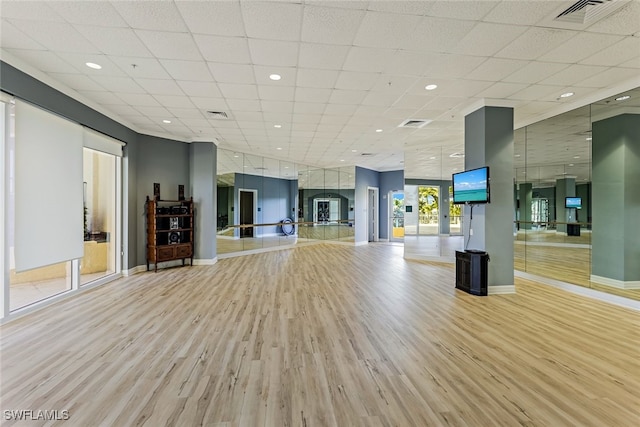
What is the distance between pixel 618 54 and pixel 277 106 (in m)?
4.84

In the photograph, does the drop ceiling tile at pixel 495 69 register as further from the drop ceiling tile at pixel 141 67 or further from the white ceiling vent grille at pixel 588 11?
the drop ceiling tile at pixel 141 67

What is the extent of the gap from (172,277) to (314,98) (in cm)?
484

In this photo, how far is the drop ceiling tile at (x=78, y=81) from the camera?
417 centimetres

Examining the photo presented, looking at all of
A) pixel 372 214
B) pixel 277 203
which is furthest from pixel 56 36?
pixel 372 214

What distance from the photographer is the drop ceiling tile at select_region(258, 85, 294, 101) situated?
14.9ft

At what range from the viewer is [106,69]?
13.0 feet

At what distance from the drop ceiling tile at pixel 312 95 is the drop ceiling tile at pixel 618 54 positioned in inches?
137

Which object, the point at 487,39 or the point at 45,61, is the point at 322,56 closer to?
the point at 487,39

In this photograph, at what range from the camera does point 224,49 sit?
136 inches

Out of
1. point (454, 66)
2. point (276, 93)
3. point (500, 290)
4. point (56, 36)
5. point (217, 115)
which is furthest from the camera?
point (217, 115)

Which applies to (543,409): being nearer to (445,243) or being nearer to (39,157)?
(39,157)

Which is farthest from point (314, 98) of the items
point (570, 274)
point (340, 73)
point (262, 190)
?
point (262, 190)

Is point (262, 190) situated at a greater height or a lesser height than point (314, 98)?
lesser

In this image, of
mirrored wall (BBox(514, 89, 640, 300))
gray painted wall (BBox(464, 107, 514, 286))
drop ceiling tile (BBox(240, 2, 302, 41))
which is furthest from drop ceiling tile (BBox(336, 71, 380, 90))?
mirrored wall (BBox(514, 89, 640, 300))
